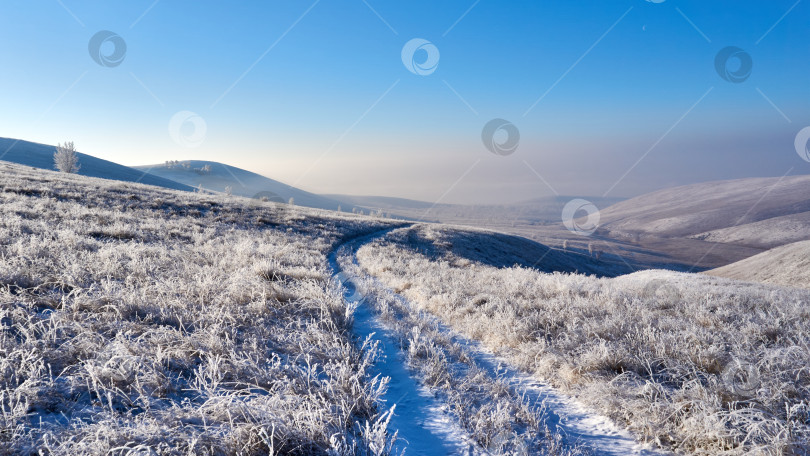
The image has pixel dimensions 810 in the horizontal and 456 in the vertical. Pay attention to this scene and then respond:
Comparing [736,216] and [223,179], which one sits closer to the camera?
[223,179]

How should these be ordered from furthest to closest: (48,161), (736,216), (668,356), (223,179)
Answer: (736,216), (223,179), (48,161), (668,356)

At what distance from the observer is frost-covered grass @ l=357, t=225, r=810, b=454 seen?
2955 millimetres

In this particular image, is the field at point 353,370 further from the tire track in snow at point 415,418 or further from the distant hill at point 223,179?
the distant hill at point 223,179

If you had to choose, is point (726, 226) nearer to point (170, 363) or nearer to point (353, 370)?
point (353, 370)

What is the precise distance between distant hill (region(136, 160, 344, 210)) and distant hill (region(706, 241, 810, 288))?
8577cm

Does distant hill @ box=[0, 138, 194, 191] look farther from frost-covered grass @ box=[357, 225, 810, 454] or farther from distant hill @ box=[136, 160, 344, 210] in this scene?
frost-covered grass @ box=[357, 225, 810, 454]

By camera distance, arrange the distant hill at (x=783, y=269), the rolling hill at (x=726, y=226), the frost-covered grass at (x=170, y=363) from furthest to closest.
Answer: the rolling hill at (x=726, y=226), the distant hill at (x=783, y=269), the frost-covered grass at (x=170, y=363)

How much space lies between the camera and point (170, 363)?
3256 millimetres

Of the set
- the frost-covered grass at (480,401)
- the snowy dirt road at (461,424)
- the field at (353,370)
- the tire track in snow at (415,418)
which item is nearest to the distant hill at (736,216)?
the field at (353,370)

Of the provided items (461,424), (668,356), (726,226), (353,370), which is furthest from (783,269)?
(726,226)

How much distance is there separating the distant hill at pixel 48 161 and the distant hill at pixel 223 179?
18.0m

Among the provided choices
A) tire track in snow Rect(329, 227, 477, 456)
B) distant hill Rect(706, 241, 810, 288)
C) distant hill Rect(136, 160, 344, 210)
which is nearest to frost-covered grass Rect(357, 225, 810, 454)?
tire track in snow Rect(329, 227, 477, 456)

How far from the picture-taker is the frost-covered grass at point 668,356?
9.70ft

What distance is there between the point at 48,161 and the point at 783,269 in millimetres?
108258
